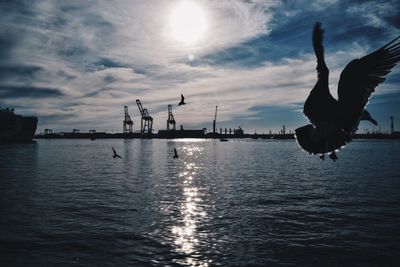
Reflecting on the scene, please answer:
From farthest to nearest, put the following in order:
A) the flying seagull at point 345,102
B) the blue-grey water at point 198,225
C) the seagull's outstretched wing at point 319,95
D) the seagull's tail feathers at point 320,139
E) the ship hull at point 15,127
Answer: the ship hull at point 15,127 → the blue-grey water at point 198,225 → the seagull's tail feathers at point 320,139 → the flying seagull at point 345,102 → the seagull's outstretched wing at point 319,95

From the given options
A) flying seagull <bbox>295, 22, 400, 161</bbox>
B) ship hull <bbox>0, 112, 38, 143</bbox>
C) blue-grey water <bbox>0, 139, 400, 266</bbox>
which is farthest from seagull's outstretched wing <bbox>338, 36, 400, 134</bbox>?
ship hull <bbox>0, 112, 38, 143</bbox>

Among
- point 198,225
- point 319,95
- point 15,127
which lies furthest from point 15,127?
point 319,95

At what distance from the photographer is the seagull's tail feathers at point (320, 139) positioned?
8422mm

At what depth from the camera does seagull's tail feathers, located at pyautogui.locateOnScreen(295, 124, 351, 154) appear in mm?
8422

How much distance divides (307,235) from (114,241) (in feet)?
27.5

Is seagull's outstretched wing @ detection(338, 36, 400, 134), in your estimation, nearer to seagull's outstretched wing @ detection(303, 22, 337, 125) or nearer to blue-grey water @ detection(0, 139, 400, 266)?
seagull's outstretched wing @ detection(303, 22, 337, 125)

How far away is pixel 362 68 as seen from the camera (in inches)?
324

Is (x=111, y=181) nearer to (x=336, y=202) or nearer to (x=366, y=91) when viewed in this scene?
(x=336, y=202)

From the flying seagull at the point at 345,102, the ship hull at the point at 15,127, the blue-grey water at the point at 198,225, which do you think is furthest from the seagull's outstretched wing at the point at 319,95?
the ship hull at the point at 15,127

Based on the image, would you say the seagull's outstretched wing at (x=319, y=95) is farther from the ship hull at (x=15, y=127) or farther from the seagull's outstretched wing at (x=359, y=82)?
the ship hull at (x=15, y=127)

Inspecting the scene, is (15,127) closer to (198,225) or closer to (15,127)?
(15,127)

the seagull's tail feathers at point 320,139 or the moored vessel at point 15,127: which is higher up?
the moored vessel at point 15,127

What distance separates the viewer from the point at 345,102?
8344 mm

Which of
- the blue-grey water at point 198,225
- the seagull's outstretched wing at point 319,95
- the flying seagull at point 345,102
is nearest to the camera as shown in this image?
the seagull's outstretched wing at point 319,95
